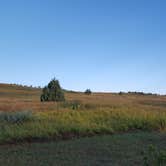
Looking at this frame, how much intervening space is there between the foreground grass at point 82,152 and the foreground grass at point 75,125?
3.47 ft

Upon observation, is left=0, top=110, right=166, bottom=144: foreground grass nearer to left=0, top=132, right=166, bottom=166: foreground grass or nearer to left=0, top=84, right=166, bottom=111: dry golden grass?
left=0, top=132, right=166, bottom=166: foreground grass

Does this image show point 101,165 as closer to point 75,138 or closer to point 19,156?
point 19,156

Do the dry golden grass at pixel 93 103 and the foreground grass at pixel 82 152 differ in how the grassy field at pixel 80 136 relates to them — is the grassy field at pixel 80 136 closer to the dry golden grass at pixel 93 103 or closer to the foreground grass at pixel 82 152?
the foreground grass at pixel 82 152

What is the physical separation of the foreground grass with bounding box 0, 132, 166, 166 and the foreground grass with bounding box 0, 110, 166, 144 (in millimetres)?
1057

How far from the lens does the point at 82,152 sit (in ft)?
40.7

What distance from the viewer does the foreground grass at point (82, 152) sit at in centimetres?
1095

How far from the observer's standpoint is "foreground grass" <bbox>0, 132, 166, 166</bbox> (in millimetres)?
10945

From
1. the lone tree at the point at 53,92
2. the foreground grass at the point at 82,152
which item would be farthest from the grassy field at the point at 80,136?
the lone tree at the point at 53,92

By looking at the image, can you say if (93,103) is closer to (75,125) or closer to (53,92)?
(53,92)

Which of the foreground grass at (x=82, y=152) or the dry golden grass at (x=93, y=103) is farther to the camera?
the dry golden grass at (x=93, y=103)

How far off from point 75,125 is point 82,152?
4.94 m

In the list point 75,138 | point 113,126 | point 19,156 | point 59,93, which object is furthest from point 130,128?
point 59,93

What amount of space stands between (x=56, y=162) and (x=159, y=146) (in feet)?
13.1

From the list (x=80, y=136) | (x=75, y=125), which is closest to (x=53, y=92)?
(x=75, y=125)
